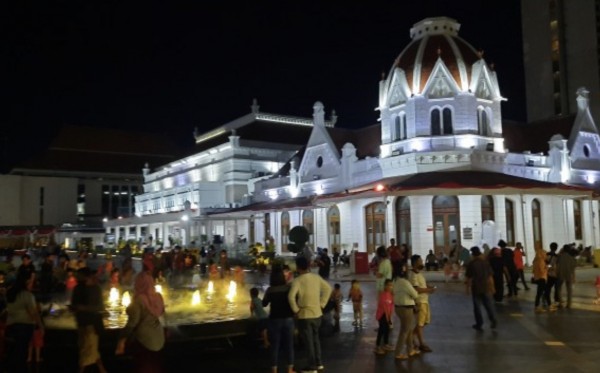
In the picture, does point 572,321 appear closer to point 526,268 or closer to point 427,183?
point 427,183

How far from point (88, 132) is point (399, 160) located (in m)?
70.9

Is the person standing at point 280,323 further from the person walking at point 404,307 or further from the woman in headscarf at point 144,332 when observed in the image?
the person walking at point 404,307

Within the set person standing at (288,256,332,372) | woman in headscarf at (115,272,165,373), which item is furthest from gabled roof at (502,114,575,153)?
woman in headscarf at (115,272,165,373)

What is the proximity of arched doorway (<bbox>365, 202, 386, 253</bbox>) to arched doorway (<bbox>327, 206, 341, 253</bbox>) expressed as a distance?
2.82 metres

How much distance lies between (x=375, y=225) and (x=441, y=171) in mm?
5472

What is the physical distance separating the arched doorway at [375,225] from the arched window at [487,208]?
5352 mm

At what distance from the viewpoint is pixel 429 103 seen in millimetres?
32250

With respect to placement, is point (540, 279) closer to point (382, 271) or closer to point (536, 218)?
point (382, 271)

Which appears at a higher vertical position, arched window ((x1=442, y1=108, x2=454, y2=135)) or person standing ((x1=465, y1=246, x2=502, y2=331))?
arched window ((x1=442, y1=108, x2=454, y2=135))

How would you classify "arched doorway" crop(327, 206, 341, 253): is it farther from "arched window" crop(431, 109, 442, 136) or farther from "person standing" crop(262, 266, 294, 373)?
"person standing" crop(262, 266, 294, 373)

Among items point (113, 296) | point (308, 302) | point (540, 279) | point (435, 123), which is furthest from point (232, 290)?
point (435, 123)

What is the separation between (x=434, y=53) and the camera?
3309 centimetres

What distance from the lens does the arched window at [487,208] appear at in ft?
101

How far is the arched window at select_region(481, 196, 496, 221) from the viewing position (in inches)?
1214
